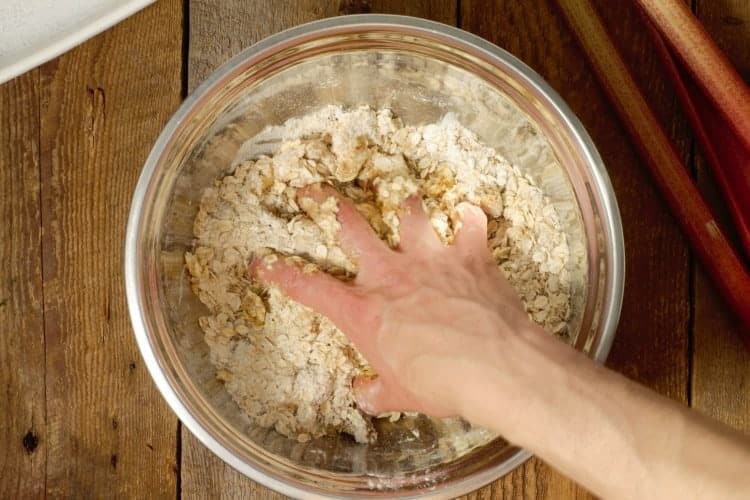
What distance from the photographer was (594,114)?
81cm

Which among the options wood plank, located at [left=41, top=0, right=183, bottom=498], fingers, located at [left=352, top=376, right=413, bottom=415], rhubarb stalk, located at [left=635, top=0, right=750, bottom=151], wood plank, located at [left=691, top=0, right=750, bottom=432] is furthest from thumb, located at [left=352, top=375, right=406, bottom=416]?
rhubarb stalk, located at [left=635, top=0, right=750, bottom=151]

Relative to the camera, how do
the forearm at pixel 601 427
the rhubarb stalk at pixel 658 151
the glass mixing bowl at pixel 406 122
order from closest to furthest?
the forearm at pixel 601 427
the glass mixing bowl at pixel 406 122
the rhubarb stalk at pixel 658 151

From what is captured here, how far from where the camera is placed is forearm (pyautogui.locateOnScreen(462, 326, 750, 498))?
1.75ft

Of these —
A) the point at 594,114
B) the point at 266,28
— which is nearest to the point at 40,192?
the point at 266,28

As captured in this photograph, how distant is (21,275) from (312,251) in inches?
13.3

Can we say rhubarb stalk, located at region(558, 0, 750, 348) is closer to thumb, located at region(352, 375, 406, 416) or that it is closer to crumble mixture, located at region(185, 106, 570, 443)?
crumble mixture, located at region(185, 106, 570, 443)

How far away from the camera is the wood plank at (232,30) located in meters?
0.81

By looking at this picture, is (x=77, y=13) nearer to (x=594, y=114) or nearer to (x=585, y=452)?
(x=594, y=114)

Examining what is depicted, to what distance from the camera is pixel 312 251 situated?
2.45 ft

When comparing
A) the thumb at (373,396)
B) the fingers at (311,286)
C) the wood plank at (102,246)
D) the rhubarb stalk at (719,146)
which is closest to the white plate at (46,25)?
the wood plank at (102,246)

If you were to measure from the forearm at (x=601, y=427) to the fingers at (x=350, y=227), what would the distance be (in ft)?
0.54

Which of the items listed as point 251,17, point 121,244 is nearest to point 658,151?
point 251,17

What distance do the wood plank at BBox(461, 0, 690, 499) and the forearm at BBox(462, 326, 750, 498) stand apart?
0.80ft

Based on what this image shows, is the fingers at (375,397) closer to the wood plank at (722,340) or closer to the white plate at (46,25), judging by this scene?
the wood plank at (722,340)
